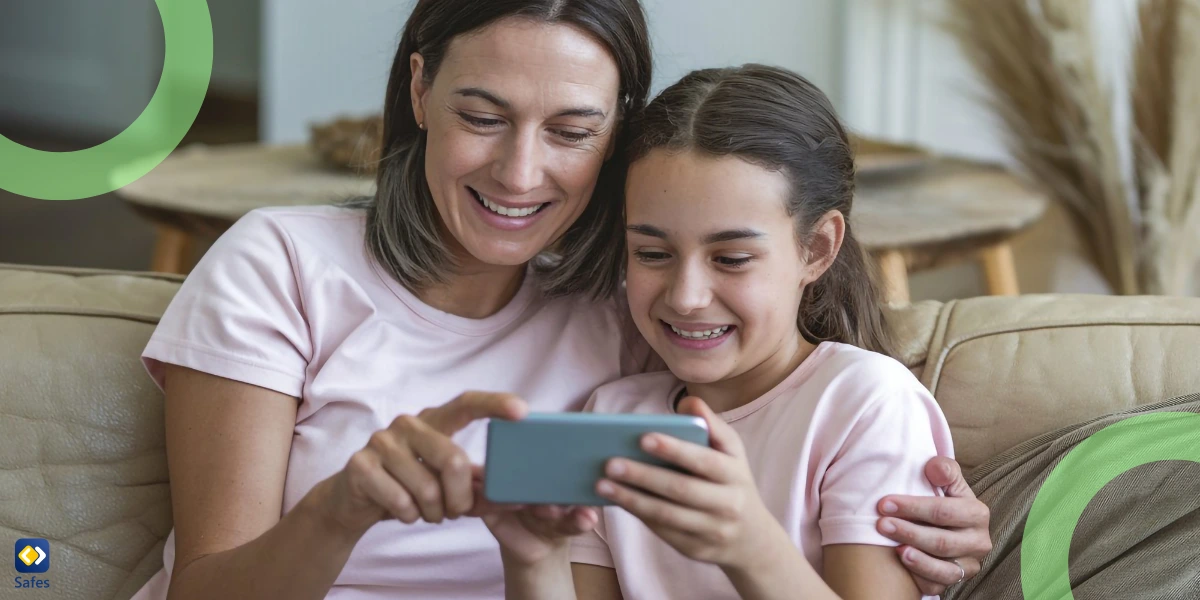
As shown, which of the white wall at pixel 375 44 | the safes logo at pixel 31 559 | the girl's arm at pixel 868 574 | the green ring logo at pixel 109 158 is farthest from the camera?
the white wall at pixel 375 44

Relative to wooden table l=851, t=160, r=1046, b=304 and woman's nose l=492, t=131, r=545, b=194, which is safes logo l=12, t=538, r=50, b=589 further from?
wooden table l=851, t=160, r=1046, b=304

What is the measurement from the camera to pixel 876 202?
2.38 meters

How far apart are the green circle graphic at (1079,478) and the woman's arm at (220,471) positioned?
814 millimetres

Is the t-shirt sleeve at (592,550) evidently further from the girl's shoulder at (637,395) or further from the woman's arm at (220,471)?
the woman's arm at (220,471)

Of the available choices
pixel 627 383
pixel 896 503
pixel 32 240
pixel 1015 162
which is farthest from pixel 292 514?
pixel 32 240

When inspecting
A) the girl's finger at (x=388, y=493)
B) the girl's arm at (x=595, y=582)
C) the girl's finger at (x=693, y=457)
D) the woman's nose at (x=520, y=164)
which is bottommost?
the girl's arm at (x=595, y=582)

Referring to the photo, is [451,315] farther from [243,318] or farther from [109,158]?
[109,158]

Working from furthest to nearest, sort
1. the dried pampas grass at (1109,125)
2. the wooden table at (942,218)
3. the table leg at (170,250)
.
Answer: the dried pampas grass at (1109,125) → the table leg at (170,250) → the wooden table at (942,218)

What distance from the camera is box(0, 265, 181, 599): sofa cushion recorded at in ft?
4.34

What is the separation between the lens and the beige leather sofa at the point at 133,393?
1325 millimetres

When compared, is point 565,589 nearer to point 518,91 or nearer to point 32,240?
point 518,91

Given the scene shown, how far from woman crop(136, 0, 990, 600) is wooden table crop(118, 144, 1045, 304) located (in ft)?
2.16

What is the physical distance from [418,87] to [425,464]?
1.98 ft

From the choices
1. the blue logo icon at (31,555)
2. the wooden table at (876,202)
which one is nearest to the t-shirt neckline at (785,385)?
the wooden table at (876,202)
